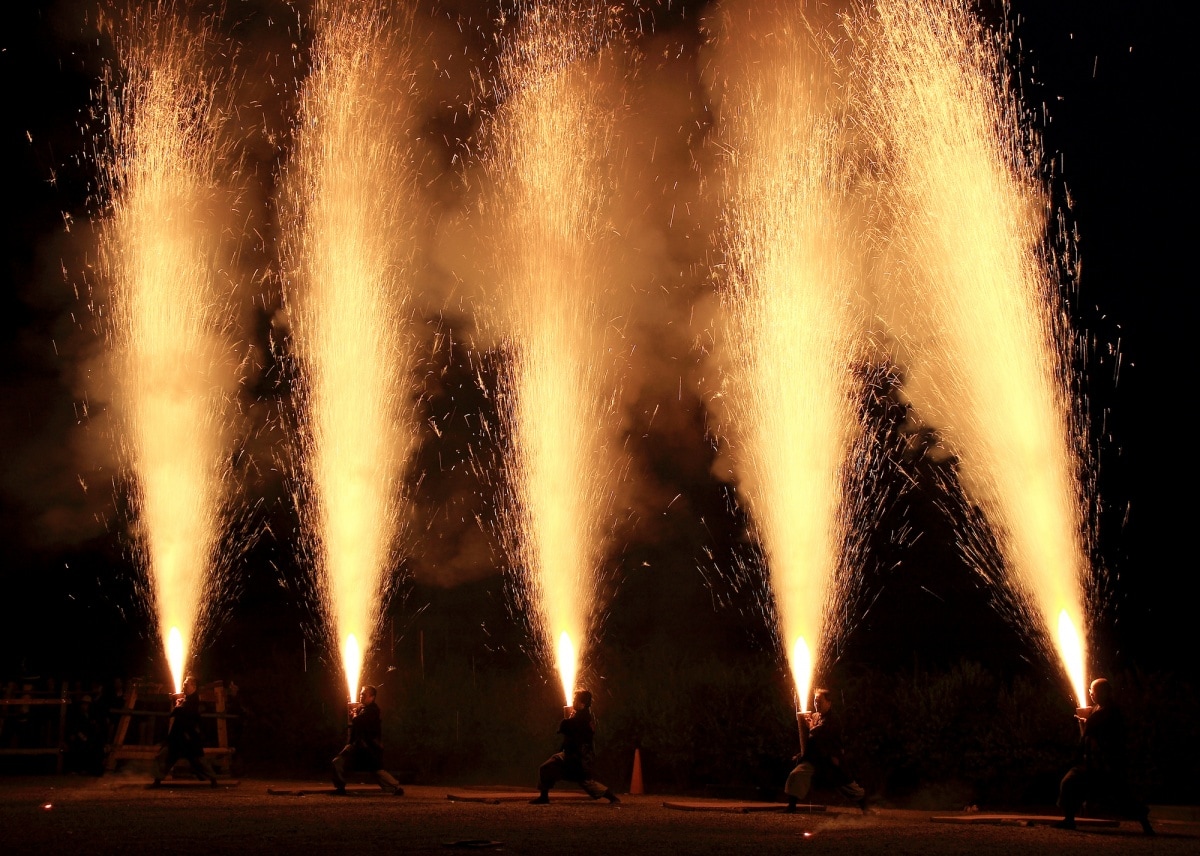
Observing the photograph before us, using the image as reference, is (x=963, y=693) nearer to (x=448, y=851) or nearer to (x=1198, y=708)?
(x=1198, y=708)

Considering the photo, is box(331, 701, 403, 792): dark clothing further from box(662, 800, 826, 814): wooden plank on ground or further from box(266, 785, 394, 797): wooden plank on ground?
box(662, 800, 826, 814): wooden plank on ground

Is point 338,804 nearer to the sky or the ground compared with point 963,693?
nearer to the ground

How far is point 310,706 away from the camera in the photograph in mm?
20531

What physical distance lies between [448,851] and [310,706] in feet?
36.5

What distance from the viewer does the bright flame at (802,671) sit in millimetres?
14867

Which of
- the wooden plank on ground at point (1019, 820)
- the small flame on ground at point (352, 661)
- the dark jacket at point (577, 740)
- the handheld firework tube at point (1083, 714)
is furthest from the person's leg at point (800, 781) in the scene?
the small flame on ground at point (352, 661)

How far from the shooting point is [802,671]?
1495 centimetres

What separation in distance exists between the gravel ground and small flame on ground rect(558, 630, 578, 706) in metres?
2.14

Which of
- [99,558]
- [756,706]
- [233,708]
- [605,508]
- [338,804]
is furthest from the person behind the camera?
[99,558]

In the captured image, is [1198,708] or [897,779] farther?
[897,779]

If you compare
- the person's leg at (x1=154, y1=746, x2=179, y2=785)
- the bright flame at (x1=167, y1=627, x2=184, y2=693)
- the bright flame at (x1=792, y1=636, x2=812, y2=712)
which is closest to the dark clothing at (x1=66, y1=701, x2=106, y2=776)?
the bright flame at (x1=167, y1=627, x2=184, y2=693)

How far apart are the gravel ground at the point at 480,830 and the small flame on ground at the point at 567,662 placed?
2143mm

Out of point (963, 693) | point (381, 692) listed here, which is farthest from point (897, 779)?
point (381, 692)

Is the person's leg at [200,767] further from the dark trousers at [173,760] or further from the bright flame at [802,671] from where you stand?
the bright flame at [802,671]
